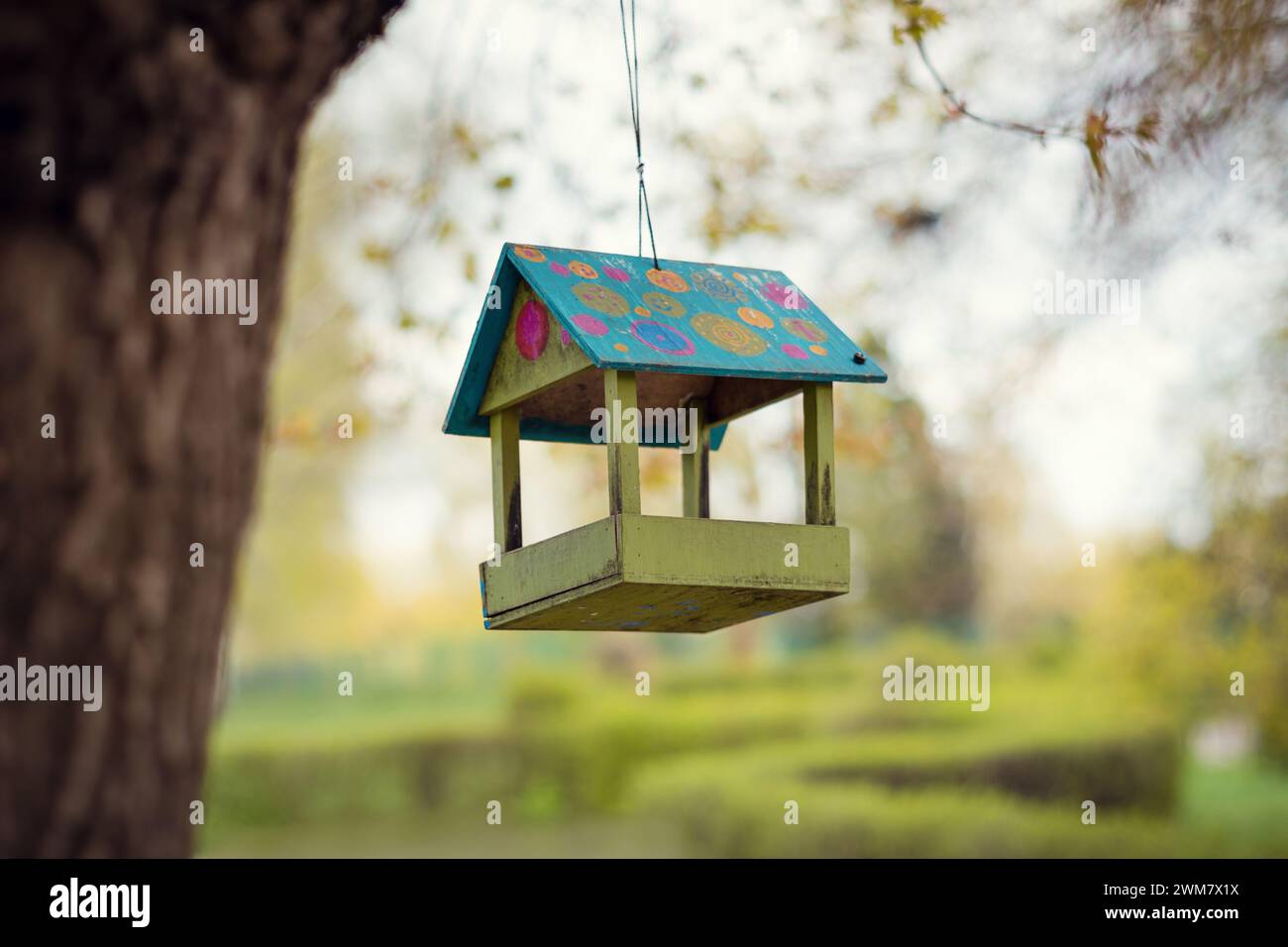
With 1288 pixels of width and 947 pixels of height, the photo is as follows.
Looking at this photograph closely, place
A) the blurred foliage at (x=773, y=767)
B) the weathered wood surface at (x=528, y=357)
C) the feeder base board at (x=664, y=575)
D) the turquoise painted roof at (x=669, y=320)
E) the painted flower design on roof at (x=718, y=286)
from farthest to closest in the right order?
the blurred foliage at (x=773, y=767) < the painted flower design on roof at (x=718, y=286) < the weathered wood surface at (x=528, y=357) < the turquoise painted roof at (x=669, y=320) < the feeder base board at (x=664, y=575)

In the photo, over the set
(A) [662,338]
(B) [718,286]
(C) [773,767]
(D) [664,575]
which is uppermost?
(B) [718,286]

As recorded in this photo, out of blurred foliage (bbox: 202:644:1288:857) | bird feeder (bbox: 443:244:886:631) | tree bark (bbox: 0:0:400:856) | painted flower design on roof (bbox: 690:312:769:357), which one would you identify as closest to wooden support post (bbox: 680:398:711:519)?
bird feeder (bbox: 443:244:886:631)

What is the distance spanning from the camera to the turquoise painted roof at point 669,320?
273 cm

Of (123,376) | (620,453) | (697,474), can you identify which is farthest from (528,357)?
(123,376)

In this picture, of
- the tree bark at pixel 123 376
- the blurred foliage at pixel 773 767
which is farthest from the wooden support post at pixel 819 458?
Answer: the blurred foliage at pixel 773 767

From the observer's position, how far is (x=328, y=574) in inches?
989

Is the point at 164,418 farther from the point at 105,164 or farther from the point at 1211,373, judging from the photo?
the point at 1211,373

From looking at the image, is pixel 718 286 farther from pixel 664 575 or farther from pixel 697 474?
pixel 664 575

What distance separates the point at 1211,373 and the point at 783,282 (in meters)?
8.44

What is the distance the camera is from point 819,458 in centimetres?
298

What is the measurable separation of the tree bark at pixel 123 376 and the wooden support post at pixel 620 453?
2.27ft

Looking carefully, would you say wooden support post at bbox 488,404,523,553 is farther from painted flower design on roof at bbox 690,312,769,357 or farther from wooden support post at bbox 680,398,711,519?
painted flower design on roof at bbox 690,312,769,357

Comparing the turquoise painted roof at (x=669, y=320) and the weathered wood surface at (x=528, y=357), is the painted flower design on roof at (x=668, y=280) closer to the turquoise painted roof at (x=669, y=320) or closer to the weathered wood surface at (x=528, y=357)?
the turquoise painted roof at (x=669, y=320)

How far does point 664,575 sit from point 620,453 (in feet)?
0.83
